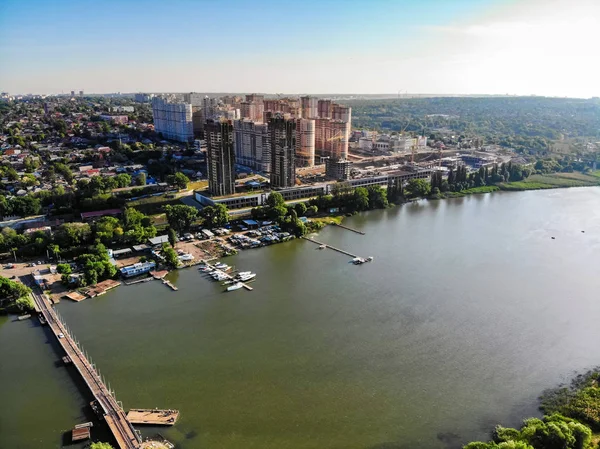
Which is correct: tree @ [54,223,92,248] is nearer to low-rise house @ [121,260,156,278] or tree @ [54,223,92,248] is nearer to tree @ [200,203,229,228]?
low-rise house @ [121,260,156,278]

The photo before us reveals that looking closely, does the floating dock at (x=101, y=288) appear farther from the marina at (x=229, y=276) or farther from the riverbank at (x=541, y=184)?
the riverbank at (x=541, y=184)

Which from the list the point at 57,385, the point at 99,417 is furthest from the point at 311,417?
the point at 57,385

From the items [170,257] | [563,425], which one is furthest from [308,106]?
[563,425]

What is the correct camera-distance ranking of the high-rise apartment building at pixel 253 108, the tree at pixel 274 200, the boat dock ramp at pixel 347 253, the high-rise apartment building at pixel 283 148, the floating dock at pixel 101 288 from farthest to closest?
the high-rise apartment building at pixel 253 108
the high-rise apartment building at pixel 283 148
the tree at pixel 274 200
the boat dock ramp at pixel 347 253
the floating dock at pixel 101 288

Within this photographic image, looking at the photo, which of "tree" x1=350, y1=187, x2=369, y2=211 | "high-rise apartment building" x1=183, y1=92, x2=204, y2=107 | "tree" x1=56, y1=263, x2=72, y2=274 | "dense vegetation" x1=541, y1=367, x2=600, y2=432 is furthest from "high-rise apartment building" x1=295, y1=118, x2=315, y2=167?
"high-rise apartment building" x1=183, y1=92, x2=204, y2=107

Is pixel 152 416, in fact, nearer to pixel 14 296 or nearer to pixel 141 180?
pixel 14 296

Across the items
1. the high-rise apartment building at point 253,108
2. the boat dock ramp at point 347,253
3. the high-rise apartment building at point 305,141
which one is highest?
the high-rise apartment building at point 253,108

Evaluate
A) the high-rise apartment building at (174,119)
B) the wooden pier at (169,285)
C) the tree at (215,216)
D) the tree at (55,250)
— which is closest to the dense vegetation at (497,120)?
the high-rise apartment building at (174,119)
